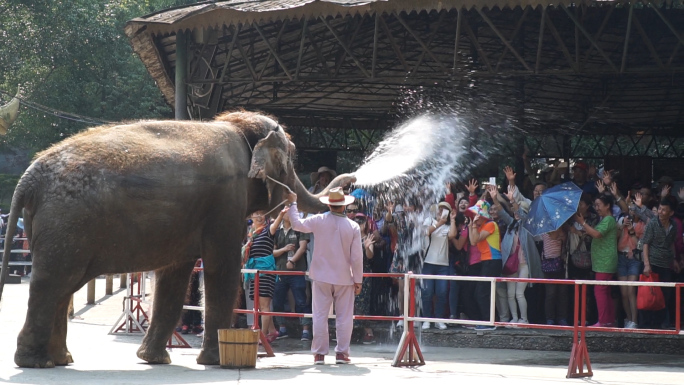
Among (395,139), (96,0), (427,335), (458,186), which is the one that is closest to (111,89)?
(96,0)

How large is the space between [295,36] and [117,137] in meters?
9.52

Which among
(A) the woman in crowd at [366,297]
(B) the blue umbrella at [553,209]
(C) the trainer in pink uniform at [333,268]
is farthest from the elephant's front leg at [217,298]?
(B) the blue umbrella at [553,209]

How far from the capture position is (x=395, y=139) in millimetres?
20688

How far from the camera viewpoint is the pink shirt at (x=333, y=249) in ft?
36.1

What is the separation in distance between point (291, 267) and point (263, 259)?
64 cm

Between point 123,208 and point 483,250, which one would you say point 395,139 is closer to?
point 483,250

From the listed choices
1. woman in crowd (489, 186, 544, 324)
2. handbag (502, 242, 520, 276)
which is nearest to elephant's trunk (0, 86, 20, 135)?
woman in crowd (489, 186, 544, 324)

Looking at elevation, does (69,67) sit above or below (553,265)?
above

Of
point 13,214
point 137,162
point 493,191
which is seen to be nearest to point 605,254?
point 493,191

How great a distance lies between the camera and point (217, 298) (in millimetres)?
10359

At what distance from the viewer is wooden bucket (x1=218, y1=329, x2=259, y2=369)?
10016 mm

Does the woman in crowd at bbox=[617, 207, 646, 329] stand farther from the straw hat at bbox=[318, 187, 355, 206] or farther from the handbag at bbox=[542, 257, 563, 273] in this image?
the straw hat at bbox=[318, 187, 355, 206]

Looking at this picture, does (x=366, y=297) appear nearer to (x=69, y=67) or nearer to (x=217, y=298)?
(x=217, y=298)

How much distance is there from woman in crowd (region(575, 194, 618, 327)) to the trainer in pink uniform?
413 centimetres
